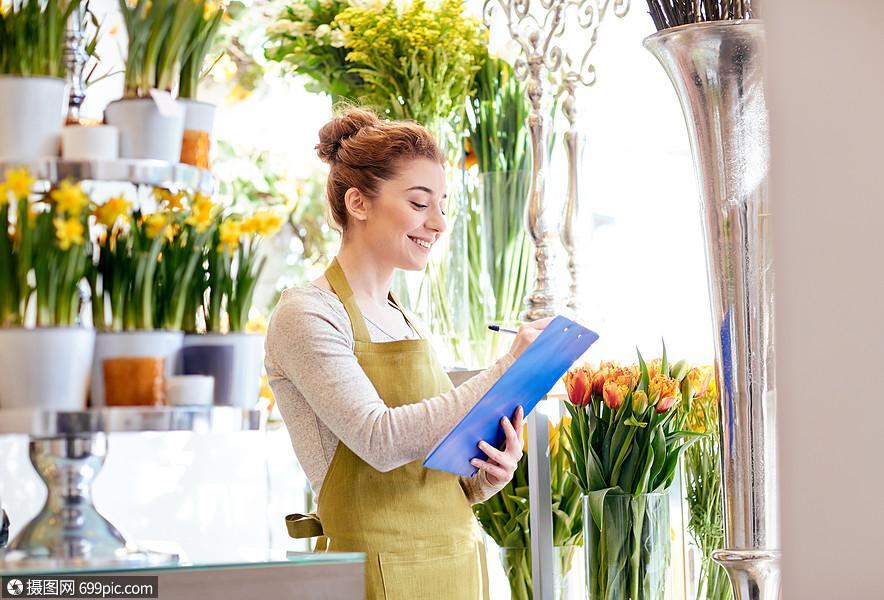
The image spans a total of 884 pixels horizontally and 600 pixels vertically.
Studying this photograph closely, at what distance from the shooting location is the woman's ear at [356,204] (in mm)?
1838

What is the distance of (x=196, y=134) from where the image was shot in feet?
4.08

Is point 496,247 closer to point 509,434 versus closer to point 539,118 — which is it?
point 539,118

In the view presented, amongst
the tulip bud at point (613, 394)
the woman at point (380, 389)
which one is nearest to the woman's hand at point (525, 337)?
the woman at point (380, 389)

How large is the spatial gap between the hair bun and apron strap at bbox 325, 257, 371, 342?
0.79ft

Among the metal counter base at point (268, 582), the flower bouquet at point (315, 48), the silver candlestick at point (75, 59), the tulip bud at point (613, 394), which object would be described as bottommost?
the metal counter base at point (268, 582)

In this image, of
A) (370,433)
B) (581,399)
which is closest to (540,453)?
(581,399)

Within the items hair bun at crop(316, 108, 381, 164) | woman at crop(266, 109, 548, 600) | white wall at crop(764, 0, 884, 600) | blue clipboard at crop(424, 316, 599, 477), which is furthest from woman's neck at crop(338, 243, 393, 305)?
white wall at crop(764, 0, 884, 600)

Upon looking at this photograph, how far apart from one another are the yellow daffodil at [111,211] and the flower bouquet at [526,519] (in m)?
1.27

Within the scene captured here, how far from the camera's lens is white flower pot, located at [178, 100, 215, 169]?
124cm

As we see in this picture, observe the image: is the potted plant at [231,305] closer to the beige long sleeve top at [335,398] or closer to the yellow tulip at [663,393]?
the beige long sleeve top at [335,398]

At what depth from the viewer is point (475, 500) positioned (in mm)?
1864

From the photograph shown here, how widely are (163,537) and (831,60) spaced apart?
8.90 ft

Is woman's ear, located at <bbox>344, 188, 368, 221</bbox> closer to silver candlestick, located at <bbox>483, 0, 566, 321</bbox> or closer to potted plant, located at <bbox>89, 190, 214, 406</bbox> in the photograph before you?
silver candlestick, located at <bbox>483, 0, 566, 321</bbox>

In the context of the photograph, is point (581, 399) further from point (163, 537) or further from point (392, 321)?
point (163, 537)
